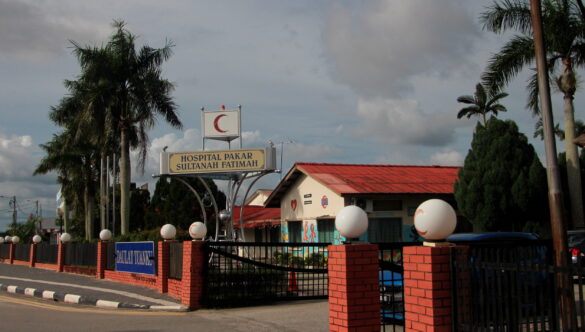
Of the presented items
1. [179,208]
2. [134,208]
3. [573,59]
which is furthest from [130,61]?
[134,208]

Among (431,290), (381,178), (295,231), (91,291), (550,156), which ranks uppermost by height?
(381,178)

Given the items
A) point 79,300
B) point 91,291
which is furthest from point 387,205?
point 79,300

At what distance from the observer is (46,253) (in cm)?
2848

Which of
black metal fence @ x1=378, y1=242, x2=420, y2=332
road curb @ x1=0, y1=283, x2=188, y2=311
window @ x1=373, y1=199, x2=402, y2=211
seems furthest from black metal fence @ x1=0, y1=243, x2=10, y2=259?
black metal fence @ x1=378, y1=242, x2=420, y2=332

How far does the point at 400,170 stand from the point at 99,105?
15809mm

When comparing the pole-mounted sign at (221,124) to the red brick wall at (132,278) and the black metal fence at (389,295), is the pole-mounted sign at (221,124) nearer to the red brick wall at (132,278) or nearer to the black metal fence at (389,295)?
the red brick wall at (132,278)

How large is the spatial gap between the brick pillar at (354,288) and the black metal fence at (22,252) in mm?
28417

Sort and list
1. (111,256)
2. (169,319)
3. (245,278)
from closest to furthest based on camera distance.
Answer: (169,319) < (245,278) < (111,256)

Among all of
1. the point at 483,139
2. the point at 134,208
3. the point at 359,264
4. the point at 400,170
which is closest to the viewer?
the point at 359,264

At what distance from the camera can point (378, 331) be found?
7.29 meters

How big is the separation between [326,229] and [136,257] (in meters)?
11.4

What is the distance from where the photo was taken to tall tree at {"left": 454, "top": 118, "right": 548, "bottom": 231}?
960 inches

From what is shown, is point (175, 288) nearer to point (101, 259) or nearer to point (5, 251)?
point (101, 259)

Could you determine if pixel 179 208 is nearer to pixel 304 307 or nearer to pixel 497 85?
pixel 497 85
